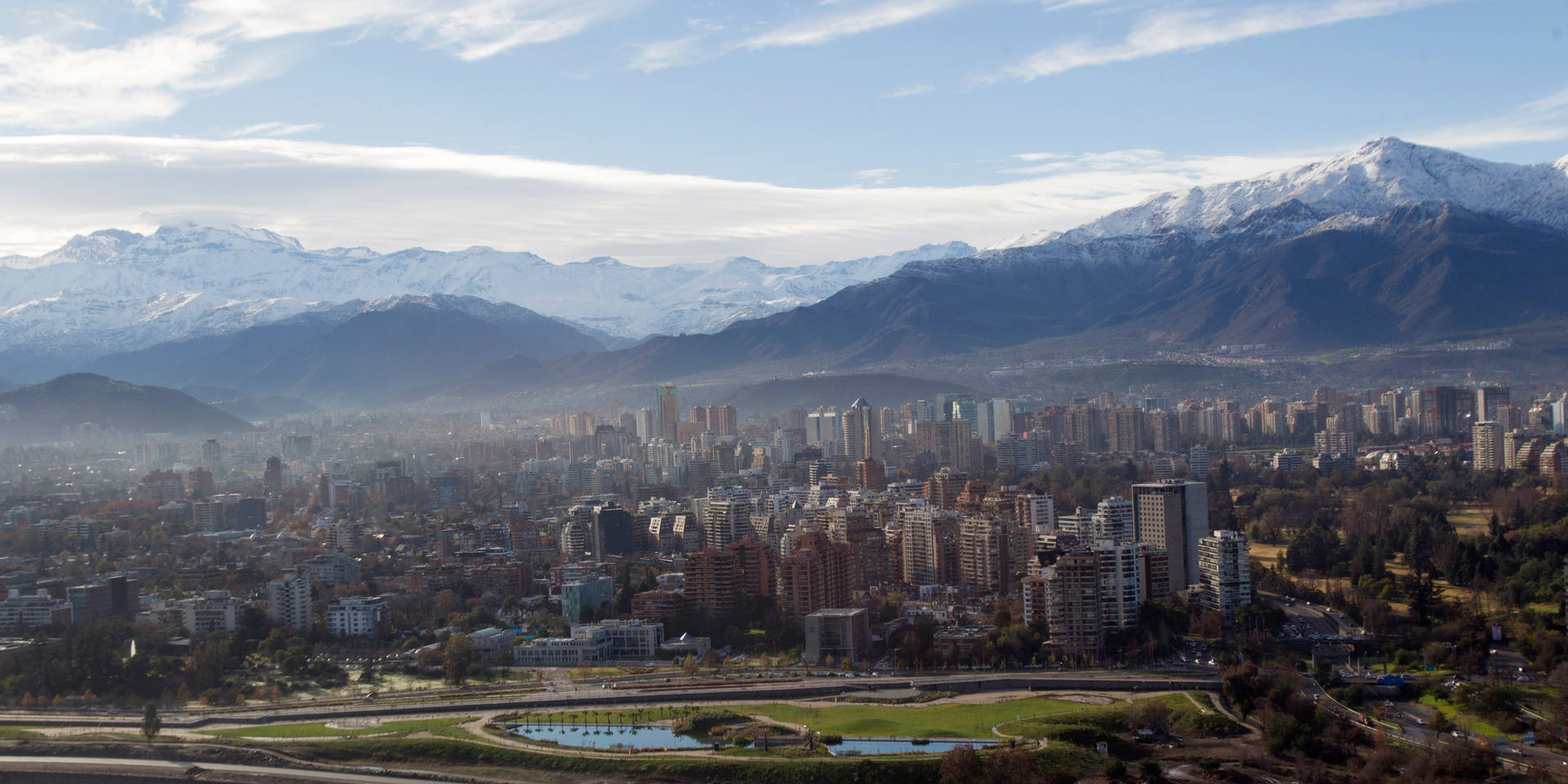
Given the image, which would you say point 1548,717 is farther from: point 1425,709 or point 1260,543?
point 1260,543

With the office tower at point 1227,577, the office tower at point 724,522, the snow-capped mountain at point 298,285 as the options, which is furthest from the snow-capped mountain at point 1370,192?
the office tower at point 1227,577

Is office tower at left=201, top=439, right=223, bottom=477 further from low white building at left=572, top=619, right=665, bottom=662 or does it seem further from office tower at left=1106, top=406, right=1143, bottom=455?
low white building at left=572, top=619, right=665, bottom=662

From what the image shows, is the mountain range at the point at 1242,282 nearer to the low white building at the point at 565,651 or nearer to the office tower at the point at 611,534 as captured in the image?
the office tower at the point at 611,534

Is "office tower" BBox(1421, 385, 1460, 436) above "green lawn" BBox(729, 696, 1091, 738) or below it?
above

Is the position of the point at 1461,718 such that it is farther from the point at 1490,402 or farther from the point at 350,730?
the point at 1490,402

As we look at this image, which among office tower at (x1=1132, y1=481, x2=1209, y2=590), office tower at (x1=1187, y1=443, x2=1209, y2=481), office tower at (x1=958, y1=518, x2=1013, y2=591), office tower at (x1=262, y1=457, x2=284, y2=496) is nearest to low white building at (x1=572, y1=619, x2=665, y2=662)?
office tower at (x1=958, y1=518, x2=1013, y2=591)

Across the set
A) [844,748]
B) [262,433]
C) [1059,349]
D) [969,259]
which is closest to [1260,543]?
[844,748]
